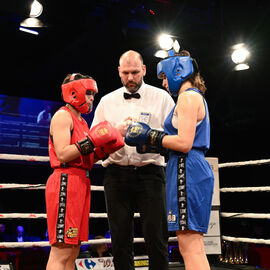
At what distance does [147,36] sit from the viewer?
6.20m

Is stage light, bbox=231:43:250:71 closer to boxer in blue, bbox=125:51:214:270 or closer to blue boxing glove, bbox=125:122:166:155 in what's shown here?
boxer in blue, bbox=125:51:214:270

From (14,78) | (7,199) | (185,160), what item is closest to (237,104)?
(14,78)

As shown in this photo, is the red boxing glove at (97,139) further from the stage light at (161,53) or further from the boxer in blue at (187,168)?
the stage light at (161,53)

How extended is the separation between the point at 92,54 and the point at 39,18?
1886 mm

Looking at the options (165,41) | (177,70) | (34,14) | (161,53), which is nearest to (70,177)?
(177,70)

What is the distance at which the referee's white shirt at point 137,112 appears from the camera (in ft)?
7.84

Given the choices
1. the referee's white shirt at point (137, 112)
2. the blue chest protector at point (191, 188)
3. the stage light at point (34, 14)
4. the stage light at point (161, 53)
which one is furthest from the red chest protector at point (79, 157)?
the stage light at point (161, 53)

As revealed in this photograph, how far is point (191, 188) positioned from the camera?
73.9 inches

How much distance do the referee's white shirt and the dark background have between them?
2546mm

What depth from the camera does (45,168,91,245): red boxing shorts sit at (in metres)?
2.08

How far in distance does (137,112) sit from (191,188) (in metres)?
0.78

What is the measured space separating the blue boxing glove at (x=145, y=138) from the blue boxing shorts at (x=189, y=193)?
0.41ft

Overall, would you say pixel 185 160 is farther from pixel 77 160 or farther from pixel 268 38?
pixel 268 38

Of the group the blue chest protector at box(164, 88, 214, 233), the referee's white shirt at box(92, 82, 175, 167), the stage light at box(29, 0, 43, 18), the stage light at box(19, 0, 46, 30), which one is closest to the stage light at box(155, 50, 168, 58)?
the stage light at box(19, 0, 46, 30)
